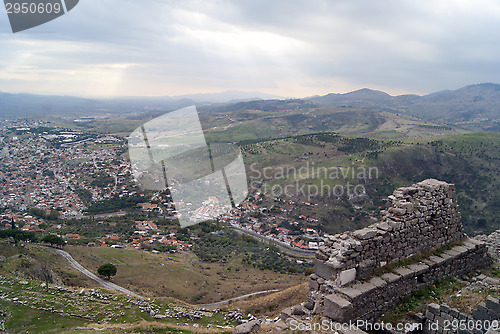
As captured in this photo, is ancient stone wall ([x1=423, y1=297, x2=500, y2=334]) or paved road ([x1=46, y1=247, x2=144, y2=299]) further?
paved road ([x1=46, y1=247, x2=144, y2=299])

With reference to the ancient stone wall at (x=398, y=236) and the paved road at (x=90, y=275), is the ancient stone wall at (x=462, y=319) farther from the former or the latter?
the paved road at (x=90, y=275)

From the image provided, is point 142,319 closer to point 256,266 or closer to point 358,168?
point 256,266

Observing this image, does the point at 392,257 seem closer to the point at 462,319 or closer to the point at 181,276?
the point at 462,319

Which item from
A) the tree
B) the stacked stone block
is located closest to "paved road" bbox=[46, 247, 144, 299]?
the tree

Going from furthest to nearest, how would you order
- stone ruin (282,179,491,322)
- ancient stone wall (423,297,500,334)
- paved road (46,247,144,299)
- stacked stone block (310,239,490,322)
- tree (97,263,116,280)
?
tree (97,263,116,280) < paved road (46,247,144,299) < stone ruin (282,179,491,322) < stacked stone block (310,239,490,322) < ancient stone wall (423,297,500,334)

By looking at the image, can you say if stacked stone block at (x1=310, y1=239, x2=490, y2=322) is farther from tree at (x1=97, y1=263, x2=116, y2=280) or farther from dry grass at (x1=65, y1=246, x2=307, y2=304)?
Answer: tree at (x1=97, y1=263, x2=116, y2=280)

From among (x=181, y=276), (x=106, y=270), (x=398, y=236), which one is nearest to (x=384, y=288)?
(x=398, y=236)

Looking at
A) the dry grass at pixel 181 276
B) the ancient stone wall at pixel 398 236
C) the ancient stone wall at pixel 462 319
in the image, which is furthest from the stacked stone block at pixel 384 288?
the dry grass at pixel 181 276

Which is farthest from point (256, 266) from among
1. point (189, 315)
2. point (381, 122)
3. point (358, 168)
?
point (381, 122)
